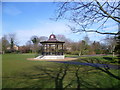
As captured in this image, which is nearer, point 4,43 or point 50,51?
point 50,51

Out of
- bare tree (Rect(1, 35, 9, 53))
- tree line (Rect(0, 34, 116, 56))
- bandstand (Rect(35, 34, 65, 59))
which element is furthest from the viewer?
bare tree (Rect(1, 35, 9, 53))

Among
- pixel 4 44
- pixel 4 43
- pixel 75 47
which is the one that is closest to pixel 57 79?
pixel 75 47

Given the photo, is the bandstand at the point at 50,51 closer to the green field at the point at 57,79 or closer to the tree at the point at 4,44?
the green field at the point at 57,79

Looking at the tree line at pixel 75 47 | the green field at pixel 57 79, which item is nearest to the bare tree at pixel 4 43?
the tree line at pixel 75 47

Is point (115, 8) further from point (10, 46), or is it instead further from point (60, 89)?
point (10, 46)

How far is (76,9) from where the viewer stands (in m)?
4.84

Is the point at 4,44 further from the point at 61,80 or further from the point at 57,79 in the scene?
the point at 61,80

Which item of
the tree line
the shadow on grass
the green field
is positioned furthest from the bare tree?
the shadow on grass

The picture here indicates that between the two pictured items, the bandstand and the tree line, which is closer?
the bandstand

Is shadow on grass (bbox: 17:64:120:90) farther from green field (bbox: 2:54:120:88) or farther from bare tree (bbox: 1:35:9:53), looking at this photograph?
bare tree (bbox: 1:35:9:53)

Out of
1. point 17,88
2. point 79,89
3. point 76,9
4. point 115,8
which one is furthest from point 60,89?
point 115,8

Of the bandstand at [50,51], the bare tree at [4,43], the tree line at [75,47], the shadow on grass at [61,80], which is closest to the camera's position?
the shadow on grass at [61,80]

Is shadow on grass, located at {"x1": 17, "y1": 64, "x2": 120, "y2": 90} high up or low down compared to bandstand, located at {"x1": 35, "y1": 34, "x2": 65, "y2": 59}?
down

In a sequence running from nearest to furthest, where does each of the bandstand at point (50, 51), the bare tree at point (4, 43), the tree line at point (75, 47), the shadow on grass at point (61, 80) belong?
the shadow on grass at point (61, 80), the bandstand at point (50, 51), the tree line at point (75, 47), the bare tree at point (4, 43)
